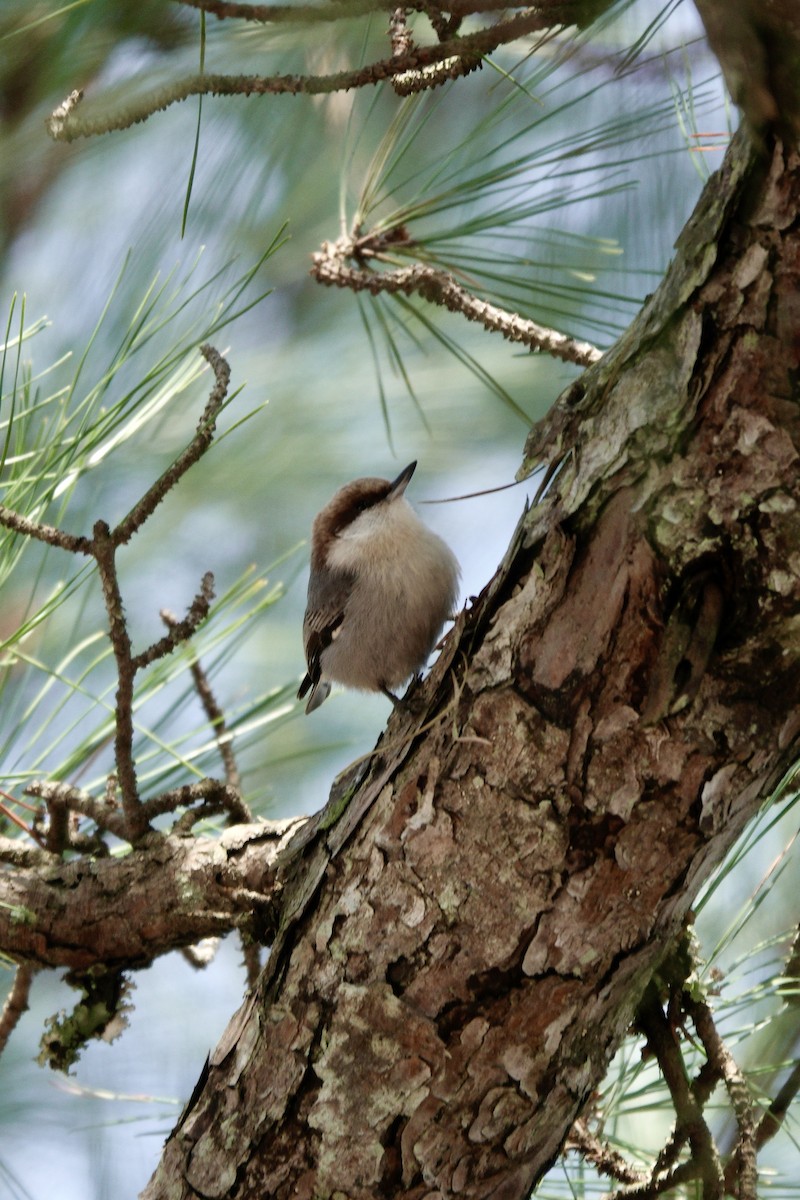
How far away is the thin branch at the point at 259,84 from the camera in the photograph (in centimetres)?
111

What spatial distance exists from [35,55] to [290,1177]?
1309mm

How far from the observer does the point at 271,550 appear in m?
4.00

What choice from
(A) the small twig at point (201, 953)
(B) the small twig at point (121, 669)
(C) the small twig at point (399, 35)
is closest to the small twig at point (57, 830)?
(B) the small twig at point (121, 669)

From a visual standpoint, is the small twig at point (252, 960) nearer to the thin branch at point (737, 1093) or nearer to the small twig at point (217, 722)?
the small twig at point (217, 722)

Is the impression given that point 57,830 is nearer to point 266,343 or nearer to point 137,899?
point 137,899

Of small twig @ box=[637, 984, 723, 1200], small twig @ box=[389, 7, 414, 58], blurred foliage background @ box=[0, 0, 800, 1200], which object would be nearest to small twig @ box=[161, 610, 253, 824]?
blurred foliage background @ box=[0, 0, 800, 1200]

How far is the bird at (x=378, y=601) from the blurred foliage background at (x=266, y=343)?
0.42 feet

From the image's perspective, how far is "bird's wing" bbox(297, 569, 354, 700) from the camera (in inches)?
87.1

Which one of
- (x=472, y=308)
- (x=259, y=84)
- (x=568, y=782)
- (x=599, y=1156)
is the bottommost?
(x=599, y=1156)

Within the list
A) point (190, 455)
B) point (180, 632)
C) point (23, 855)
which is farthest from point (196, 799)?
point (190, 455)

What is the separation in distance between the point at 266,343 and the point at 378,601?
2017 millimetres

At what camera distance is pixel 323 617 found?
88.3 inches

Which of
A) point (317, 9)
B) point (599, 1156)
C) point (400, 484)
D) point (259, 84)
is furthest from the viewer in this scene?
point (400, 484)

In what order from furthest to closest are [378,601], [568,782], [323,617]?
[323,617] < [378,601] < [568,782]
